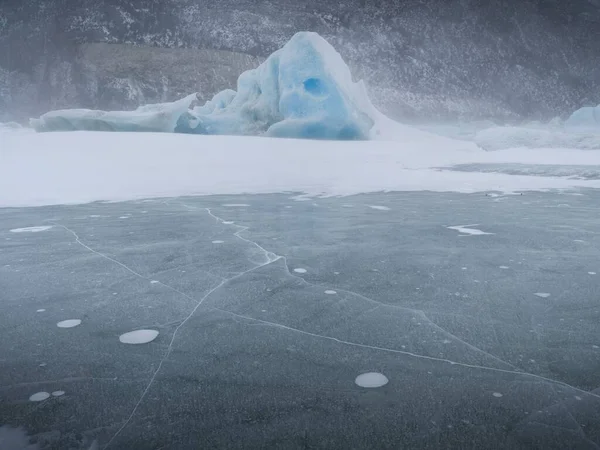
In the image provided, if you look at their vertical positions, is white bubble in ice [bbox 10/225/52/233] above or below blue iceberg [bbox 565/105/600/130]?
below

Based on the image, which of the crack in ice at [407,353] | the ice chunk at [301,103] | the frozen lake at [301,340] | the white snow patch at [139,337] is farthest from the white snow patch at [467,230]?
the ice chunk at [301,103]

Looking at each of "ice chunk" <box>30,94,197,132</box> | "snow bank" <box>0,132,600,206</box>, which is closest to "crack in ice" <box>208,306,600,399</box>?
"snow bank" <box>0,132,600,206</box>

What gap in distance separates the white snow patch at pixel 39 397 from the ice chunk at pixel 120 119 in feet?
35.1

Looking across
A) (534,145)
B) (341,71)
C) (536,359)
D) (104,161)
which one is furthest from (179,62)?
(536,359)

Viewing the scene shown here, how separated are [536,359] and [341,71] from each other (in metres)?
11.3

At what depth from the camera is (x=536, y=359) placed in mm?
1218

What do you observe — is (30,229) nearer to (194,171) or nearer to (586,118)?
(194,171)

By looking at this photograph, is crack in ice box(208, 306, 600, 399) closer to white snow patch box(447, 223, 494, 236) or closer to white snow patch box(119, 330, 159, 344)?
white snow patch box(119, 330, 159, 344)

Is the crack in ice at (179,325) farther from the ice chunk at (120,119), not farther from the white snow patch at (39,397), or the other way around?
the ice chunk at (120,119)

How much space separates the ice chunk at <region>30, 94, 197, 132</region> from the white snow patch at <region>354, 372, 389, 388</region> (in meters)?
10.8

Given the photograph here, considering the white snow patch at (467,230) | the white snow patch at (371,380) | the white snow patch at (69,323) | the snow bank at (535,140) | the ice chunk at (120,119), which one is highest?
the ice chunk at (120,119)

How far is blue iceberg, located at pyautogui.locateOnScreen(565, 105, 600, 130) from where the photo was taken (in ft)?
62.9

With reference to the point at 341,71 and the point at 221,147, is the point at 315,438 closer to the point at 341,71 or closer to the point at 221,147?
the point at 221,147

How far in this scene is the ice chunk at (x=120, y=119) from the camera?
11.1m
